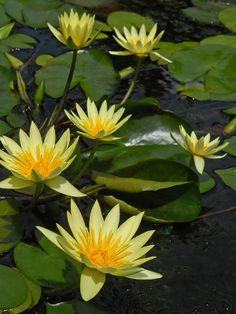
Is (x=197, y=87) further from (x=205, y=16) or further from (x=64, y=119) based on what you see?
(x=205, y=16)

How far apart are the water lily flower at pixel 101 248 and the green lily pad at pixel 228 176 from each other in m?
0.70

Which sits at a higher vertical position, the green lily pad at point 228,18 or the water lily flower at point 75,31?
the water lily flower at point 75,31

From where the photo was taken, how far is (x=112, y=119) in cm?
174

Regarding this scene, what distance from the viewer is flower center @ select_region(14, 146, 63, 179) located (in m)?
1.43

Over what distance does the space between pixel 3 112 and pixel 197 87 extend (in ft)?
3.06

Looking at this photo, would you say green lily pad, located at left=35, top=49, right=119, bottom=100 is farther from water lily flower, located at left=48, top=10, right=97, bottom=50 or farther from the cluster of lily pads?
water lily flower, located at left=48, top=10, right=97, bottom=50

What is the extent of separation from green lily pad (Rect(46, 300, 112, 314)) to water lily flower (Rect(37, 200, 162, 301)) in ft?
0.63

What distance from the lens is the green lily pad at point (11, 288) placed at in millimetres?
1346

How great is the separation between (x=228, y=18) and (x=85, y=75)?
1249mm

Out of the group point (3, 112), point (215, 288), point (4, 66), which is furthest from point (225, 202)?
point (4, 66)

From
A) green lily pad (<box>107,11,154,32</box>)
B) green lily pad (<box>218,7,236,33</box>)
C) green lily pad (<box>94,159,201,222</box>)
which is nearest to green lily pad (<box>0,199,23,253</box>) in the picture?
green lily pad (<box>94,159,201,222</box>)

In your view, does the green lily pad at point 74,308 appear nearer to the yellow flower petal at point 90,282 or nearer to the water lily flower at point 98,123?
the yellow flower petal at point 90,282

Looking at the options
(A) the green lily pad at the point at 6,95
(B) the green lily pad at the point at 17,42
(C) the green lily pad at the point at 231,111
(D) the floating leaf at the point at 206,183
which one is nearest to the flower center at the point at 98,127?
(D) the floating leaf at the point at 206,183

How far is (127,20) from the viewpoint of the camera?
10.2 ft
